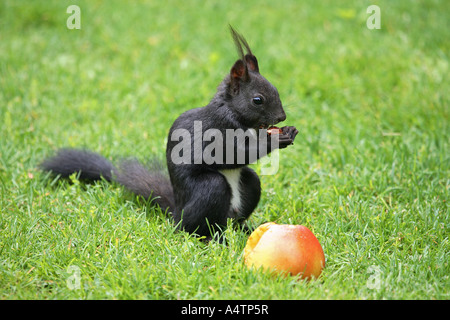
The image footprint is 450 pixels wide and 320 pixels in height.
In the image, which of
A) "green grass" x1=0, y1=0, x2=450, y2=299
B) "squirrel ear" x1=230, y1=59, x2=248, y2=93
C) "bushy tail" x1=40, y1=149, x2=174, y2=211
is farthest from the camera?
"bushy tail" x1=40, y1=149, x2=174, y2=211

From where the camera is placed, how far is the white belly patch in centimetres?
272

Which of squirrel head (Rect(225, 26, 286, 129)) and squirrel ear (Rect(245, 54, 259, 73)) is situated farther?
squirrel ear (Rect(245, 54, 259, 73))

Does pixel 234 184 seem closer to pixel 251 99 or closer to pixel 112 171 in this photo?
pixel 251 99

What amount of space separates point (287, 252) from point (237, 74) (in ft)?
3.12

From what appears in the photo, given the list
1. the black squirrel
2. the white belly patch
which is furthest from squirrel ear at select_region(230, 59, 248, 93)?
the white belly patch

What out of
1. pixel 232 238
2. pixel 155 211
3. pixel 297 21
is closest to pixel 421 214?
pixel 232 238

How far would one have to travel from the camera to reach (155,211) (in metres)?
2.96

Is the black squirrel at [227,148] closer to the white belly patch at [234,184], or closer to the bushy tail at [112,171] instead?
the white belly patch at [234,184]

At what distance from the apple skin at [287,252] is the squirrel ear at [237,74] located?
0.77 m

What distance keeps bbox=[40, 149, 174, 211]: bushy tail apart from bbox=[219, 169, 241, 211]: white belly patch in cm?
45

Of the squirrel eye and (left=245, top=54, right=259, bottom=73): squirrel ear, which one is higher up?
(left=245, top=54, right=259, bottom=73): squirrel ear

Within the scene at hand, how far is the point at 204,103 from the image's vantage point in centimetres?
439

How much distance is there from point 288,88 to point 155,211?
→ 2.16m

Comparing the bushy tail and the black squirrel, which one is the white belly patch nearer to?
the black squirrel
